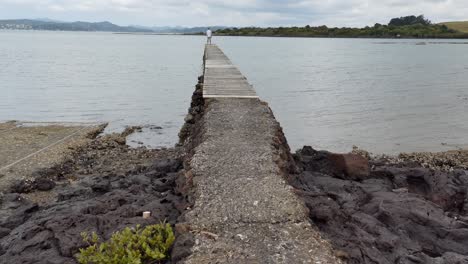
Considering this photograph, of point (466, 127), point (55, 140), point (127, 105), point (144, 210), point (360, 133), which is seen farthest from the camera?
point (127, 105)

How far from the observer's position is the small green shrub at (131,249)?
4.50 meters

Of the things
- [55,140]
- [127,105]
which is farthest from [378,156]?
[127,105]

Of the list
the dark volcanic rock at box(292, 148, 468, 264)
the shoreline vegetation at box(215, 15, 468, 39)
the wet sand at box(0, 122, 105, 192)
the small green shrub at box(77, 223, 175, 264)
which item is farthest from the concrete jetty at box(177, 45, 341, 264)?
the shoreline vegetation at box(215, 15, 468, 39)

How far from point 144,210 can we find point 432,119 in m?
17.9

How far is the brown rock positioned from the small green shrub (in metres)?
4.95

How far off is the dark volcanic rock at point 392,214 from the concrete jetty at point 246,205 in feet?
1.61

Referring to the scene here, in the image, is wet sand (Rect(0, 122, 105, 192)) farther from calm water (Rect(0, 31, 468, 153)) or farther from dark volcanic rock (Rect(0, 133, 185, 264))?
calm water (Rect(0, 31, 468, 153))

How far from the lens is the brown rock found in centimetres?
925

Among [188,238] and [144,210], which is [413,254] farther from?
[144,210]

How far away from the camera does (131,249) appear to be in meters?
4.70

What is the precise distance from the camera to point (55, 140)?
16188 millimetres

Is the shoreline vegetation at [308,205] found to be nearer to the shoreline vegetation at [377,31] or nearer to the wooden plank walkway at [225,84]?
the wooden plank walkway at [225,84]

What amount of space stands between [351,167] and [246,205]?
4246 mm

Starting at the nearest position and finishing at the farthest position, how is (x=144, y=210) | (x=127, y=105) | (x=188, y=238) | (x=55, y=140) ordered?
(x=188, y=238), (x=144, y=210), (x=55, y=140), (x=127, y=105)
